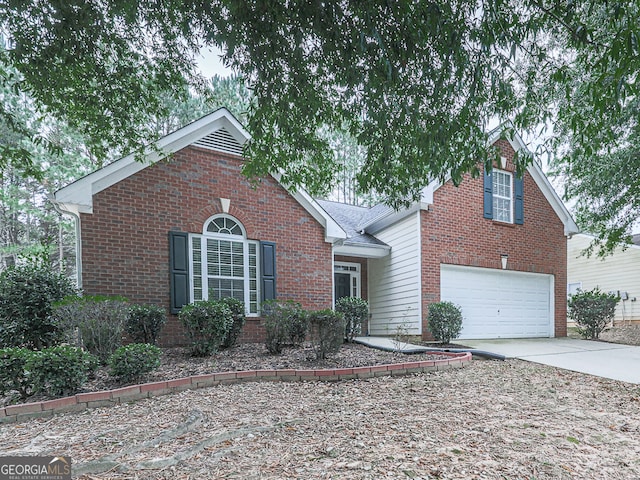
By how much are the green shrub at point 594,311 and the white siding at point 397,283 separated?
5.78 metres

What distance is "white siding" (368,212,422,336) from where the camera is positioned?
10375 mm

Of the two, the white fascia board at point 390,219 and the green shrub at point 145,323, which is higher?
the white fascia board at point 390,219

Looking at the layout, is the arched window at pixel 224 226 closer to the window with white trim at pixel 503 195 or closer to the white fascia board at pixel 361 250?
the white fascia board at pixel 361 250

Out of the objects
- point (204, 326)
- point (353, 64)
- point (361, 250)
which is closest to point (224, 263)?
point (204, 326)

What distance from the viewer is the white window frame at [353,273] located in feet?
39.3

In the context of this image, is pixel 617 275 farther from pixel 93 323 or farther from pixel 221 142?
pixel 93 323

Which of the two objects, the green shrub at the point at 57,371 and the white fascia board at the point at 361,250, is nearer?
the green shrub at the point at 57,371

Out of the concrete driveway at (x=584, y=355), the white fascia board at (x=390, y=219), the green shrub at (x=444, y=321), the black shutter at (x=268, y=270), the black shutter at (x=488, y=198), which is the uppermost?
the black shutter at (x=488, y=198)

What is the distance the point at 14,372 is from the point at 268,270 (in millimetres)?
5189

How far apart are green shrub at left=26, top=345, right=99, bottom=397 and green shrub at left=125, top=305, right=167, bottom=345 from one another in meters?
2.42

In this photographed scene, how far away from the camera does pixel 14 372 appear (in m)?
4.10

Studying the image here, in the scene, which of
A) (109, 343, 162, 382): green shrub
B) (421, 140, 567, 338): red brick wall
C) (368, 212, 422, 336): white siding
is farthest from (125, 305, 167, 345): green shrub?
(421, 140, 567, 338): red brick wall

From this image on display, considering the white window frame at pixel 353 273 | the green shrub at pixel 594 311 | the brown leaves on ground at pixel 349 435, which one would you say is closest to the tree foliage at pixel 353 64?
the brown leaves on ground at pixel 349 435

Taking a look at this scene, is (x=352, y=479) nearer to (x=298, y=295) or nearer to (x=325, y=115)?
(x=325, y=115)
